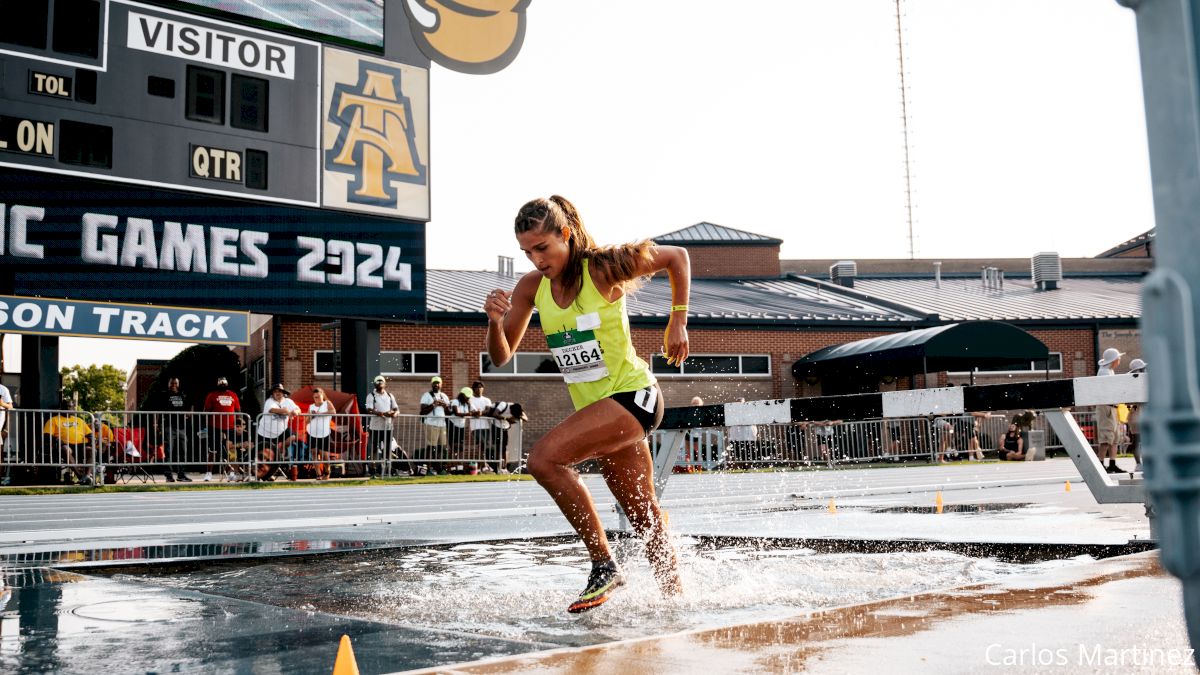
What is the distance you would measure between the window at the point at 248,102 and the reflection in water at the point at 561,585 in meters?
13.3

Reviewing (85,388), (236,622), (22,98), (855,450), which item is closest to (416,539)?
(236,622)

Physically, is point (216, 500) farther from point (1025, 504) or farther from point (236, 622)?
point (236, 622)

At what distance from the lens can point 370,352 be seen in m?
21.2

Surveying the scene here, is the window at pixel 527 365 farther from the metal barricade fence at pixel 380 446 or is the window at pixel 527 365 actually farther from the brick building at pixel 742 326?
the metal barricade fence at pixel 380 446

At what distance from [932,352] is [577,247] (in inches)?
1034

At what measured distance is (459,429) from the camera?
20.2 metres

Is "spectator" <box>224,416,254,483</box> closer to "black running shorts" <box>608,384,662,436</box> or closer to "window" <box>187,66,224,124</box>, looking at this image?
"window" <box>187,66,224,124</box>

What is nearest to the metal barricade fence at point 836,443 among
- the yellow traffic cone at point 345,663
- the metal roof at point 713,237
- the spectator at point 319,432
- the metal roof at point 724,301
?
the spectator at point 319,432

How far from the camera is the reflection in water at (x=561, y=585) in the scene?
390 centimetres

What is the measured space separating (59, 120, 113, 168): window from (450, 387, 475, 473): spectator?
7145mm

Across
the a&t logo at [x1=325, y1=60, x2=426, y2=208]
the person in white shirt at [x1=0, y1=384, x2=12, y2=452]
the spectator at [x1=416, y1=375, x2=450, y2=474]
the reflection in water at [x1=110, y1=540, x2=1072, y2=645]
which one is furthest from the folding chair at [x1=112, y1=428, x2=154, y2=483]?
the reflection in water at [x1=110, y1=540, x2=1072, y2=645]

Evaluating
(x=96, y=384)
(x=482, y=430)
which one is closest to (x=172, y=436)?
(x=482, y=430)

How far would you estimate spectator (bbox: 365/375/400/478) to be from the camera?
19344mm

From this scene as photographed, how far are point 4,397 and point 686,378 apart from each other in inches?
819
